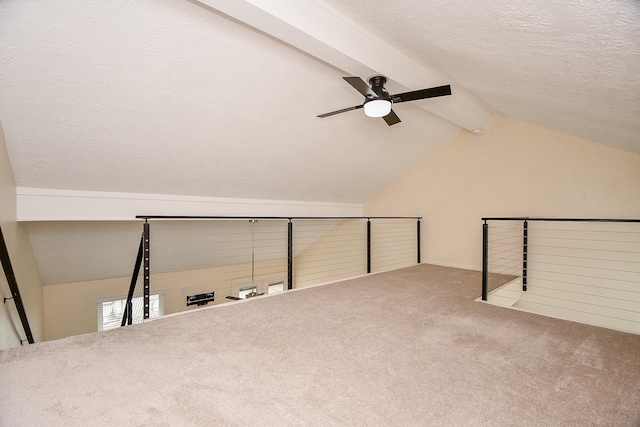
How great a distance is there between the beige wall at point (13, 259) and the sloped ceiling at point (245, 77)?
17cm

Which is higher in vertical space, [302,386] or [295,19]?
[295,19]

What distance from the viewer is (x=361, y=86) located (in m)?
2.44

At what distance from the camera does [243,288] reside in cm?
644

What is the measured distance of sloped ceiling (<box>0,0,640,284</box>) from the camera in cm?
162

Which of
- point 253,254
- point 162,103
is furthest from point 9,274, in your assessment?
point 253,254

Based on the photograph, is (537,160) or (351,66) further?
(537,160)

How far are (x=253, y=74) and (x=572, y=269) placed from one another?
14.0 feet

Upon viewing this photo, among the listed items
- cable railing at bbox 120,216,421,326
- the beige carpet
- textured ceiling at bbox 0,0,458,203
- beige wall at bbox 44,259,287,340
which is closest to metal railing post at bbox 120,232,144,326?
the beige carpet

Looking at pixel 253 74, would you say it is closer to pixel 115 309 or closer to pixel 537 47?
pixel 537 47

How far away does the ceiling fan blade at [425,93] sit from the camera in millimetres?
2463

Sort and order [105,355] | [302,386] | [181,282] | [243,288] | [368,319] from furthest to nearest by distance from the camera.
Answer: [243,288], [181,282], [368,319], [105,355], [302,386]

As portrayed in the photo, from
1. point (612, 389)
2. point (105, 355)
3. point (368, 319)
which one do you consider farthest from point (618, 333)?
point (105, 355)

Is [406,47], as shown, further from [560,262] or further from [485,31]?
[560,262]

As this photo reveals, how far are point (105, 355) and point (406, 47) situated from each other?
291 centimetres
